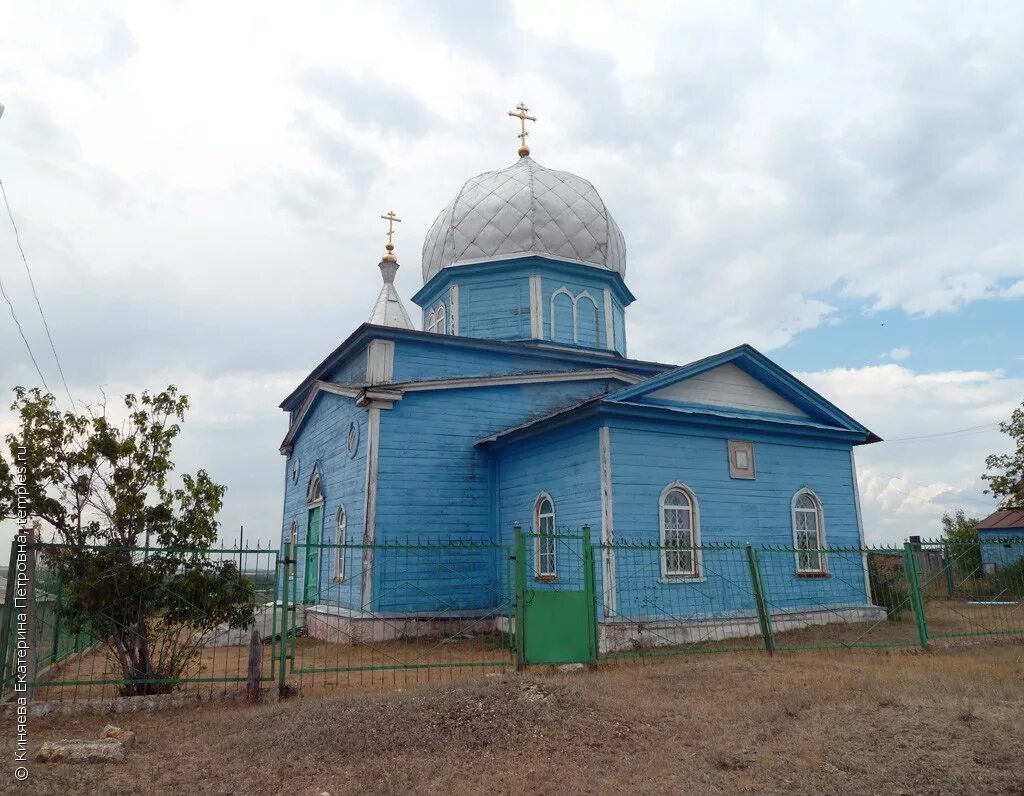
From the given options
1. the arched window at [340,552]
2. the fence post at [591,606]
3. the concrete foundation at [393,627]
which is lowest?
the concrete foundation at [393,627]

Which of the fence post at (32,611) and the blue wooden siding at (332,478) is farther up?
the blue wooden siding at (332,478)

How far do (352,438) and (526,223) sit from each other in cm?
726

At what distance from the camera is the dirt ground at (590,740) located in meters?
5.07

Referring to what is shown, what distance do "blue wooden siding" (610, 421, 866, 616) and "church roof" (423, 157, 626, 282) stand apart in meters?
7.30

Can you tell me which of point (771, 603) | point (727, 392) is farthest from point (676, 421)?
point (771, 603)

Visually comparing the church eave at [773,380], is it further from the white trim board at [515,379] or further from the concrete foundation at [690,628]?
the concrete foundation at [690,628]

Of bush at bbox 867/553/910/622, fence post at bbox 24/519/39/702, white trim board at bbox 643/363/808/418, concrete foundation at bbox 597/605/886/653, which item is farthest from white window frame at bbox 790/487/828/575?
fence post at bbox 24/519/39/702

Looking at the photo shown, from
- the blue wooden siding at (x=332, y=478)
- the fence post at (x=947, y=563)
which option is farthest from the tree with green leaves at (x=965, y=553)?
the blue wooden siding at (x=332, y=478)

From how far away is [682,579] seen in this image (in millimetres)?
11961

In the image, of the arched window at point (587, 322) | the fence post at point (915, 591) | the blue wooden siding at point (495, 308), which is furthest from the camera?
the arched window at point (587, 322)

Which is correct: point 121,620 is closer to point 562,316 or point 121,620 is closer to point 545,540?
point 545,540

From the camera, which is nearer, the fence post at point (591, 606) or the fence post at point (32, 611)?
the fence post at point (32, 611)

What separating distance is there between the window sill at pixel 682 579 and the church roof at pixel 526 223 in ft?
29.9

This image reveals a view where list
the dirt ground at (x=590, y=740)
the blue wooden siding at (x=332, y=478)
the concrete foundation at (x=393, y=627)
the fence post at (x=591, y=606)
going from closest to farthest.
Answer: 1. the dirt ground at (x=590, y=740)
2. the fence post at (x=591, y=606)
3. the concrete foundation at (x=393, y=627)
4. the blue wooden siding at (x=332, y=478)
